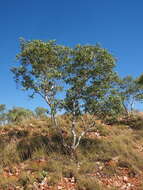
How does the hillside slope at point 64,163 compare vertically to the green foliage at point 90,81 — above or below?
below

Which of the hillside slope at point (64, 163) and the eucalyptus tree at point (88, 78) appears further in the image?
the eucalyptus tree at point (88, 78)

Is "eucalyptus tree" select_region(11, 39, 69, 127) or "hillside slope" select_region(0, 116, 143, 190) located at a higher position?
"eucalyptus tree" select_region(11, 39, 69, 127)

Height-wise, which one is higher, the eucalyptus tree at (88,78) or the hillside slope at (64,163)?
the eucalyptus tree at (88,78)

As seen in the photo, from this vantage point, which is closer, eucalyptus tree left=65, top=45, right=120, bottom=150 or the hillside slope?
the hillside slope

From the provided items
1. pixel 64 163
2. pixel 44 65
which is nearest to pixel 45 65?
pixel 44 65

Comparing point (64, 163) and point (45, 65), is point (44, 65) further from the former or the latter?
point (64, 163)

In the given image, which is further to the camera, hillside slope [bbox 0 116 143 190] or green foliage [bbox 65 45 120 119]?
green foliage [bbox 65 45 120 119]

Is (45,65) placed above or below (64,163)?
above

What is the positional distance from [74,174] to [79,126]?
22.9 ft

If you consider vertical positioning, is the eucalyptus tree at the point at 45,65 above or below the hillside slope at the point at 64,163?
above

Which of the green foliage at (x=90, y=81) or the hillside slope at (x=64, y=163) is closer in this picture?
the hillside slope at (x=64, y=163)

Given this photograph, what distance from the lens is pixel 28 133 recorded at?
11.7m

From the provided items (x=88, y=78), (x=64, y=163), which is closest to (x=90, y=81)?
(x=88, y=78)

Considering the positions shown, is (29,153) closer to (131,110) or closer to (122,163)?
(122,163)
